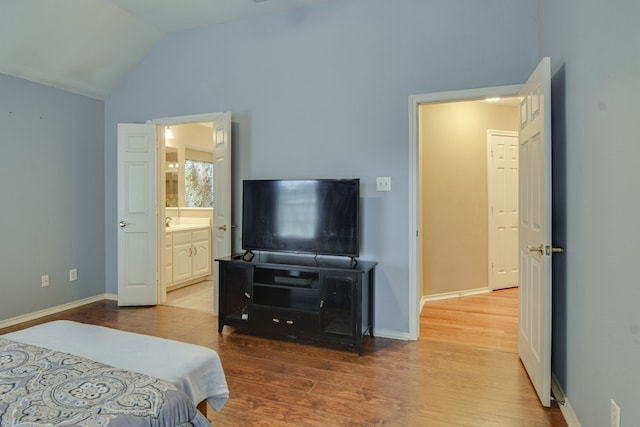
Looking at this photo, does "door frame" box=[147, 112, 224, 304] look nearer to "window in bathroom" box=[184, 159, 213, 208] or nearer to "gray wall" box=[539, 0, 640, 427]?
"window in bathroom" box=[184, 159, 213, 208]

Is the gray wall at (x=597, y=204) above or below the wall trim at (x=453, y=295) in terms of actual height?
above

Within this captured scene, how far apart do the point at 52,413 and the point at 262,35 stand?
362 cm

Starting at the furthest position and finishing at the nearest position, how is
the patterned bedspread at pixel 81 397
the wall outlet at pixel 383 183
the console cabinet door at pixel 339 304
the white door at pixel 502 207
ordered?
the white door at pixel 502 207, the wall outlet at pixel 383 183, the console cabinet door at pixel 339 304, the patterned bedspread at pixel 81 397

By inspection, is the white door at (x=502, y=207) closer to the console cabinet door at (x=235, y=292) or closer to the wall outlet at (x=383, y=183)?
the wall outlet at (x=383, y=183)

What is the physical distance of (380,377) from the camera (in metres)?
2.52

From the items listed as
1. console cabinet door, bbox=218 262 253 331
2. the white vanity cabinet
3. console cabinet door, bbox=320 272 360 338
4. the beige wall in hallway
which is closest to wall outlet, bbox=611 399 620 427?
console cabinet door, bbox=320 272 360 338

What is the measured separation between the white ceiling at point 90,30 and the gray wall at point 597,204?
2.44m

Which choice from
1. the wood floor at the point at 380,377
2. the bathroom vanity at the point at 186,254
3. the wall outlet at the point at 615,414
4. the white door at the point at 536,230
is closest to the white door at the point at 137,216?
the bathroom vanity at the point at 186,254

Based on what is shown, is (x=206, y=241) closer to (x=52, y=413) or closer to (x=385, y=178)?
(x=385, y=178)

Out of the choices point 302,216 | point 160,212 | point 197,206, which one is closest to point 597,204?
point 302,216

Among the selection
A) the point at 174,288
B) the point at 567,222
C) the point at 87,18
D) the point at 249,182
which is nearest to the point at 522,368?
the point at 567,222

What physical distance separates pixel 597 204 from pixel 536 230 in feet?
2.10

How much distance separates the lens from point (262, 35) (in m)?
3.72

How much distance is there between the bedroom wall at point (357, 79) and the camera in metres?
2.98
